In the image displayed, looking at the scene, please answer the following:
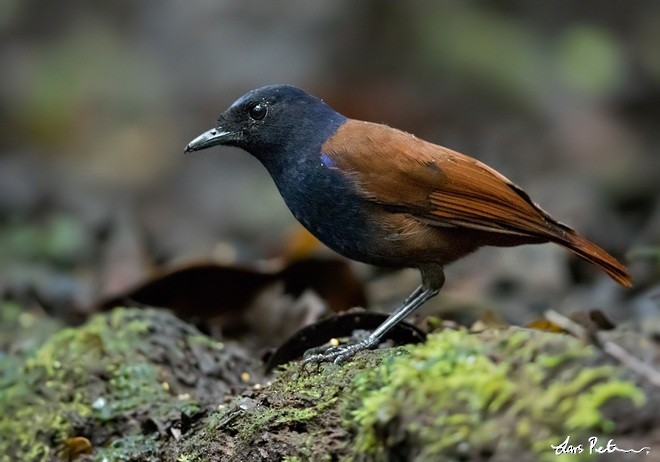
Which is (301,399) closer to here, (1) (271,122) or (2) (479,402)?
(2) (479,402)

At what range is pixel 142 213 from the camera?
30.6ft

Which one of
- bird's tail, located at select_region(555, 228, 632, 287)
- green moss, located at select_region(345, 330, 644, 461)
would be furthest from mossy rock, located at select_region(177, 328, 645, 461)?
bird's tail, located at select_region(555, 228, 632, 287)

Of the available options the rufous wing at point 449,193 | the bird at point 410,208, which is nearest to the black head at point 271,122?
the bird at point 410,208

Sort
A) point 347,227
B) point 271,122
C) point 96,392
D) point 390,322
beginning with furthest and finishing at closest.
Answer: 1. point 271,122
2. point 96,392
3. point 347,227
4. point 390,322

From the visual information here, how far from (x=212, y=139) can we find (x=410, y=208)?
112cm

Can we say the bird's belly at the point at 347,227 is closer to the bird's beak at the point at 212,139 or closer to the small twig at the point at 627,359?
the bird's beak at the point at 212,139

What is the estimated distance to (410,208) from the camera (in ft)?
14.6

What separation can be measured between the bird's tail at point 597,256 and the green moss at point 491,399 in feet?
5.16

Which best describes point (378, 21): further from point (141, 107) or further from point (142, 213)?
point (142, 213)

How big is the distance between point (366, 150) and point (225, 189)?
224 inches

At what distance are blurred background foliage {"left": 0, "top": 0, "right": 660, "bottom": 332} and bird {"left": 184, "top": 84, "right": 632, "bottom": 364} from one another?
3761 mm

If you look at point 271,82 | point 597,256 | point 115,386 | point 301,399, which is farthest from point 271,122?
point 271,82

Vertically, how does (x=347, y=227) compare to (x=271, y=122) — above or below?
below

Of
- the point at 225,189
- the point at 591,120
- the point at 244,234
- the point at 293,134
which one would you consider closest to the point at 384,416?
the point at 293,134
